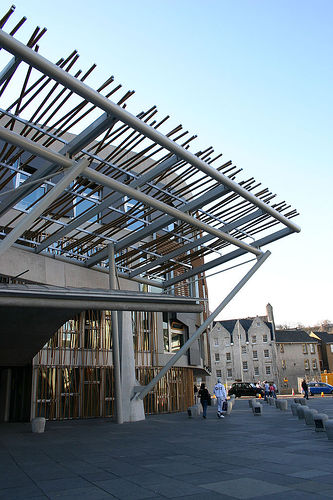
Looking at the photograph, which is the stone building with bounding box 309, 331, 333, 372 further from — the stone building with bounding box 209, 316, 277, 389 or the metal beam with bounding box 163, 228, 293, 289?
the metal beam with bounding box 163, 228, 293, 289

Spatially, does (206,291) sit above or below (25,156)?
below

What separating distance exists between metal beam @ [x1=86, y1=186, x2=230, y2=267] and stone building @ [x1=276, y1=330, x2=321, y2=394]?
57.5 m

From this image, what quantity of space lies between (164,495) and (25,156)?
21.0 m

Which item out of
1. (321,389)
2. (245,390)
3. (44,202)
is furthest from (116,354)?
(321,389)

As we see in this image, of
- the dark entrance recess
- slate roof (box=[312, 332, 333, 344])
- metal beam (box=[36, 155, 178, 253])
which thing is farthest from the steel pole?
slate roof (box=[312, 332, 333, 344])

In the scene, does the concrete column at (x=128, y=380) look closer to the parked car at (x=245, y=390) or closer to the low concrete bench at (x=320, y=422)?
the low concrete bench at (x=320, y=422)

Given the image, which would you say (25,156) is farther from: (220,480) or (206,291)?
(206,291)

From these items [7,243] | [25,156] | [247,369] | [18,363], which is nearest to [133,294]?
[7,243]

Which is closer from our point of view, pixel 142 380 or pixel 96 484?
pixel 96 484

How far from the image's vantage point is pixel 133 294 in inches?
408

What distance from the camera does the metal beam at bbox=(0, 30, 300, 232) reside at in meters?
8.33

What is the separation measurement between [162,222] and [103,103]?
6112mm

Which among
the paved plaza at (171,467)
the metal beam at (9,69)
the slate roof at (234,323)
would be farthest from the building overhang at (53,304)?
the slate roof at (234,323)

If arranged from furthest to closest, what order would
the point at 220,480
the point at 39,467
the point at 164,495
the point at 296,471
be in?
1. the point at 39,467
2. the point at 296,471
3. the point at 220,480
4. the point at 164,495
